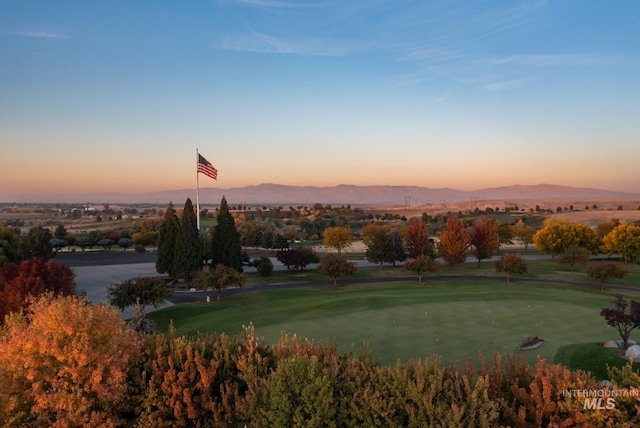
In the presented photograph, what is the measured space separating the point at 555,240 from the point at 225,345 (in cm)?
6637

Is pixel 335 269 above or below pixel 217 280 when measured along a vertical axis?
below

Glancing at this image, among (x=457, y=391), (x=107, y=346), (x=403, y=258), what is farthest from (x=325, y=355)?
(x=403, y=258)

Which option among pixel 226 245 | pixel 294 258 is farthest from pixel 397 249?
pixel 226 245

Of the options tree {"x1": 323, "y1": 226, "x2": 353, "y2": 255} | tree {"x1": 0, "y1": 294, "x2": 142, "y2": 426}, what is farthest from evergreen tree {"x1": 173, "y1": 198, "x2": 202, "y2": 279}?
tree {"x1": 0, "y1": 294, "x2": 142, "y2": 426}

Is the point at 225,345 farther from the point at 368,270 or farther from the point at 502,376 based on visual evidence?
the point at 368,270

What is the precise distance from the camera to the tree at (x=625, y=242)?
62094 millimetres

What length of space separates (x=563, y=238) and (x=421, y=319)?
49276 millimetres

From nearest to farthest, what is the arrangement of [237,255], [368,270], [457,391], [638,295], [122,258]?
[457,391] → [638,295] → [237,255] → [368,270] → [122,258]

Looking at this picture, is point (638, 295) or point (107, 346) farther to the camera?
point (638, 295)

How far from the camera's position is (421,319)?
28.0m

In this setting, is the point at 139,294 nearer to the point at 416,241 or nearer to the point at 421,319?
the point at 421,319

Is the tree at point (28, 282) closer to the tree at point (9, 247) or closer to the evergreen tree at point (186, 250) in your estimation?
the evergreen tree at point (186, 250)

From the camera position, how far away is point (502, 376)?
10.6 m

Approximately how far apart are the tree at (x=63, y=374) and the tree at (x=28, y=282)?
1410 cm
